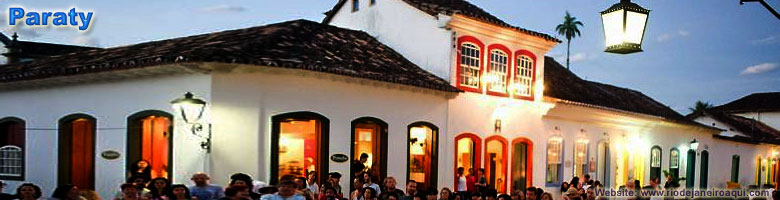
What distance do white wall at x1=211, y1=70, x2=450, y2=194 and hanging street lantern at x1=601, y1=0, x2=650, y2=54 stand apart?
771cm

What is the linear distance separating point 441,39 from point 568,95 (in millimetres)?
5987

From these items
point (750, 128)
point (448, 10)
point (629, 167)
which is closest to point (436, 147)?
point (448, 10)

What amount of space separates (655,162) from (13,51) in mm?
24873

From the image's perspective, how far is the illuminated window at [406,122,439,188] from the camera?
1756cm

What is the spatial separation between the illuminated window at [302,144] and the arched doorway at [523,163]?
719cm

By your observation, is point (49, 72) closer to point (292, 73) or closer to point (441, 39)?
point (292, 73)

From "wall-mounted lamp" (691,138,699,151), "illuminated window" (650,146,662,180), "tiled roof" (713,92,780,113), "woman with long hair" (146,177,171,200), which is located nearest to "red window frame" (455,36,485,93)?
"woman with long hair" (146,177,171,200)

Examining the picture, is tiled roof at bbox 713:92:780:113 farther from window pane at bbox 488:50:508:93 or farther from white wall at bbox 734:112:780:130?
window pane at bbox 488:50:508:93

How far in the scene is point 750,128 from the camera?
131 ft

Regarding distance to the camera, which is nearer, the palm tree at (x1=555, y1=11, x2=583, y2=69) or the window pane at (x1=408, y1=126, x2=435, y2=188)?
the window pane at (x1=408, y1=126, x2=435, y2=188)

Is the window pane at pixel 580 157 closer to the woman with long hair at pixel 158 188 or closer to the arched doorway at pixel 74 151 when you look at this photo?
the arched doorway at pixel 74 151

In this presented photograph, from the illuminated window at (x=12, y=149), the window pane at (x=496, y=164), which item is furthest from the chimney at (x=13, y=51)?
the window pane at (x=496, y=164)

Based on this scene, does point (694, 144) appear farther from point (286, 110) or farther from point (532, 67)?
point (286, 110)

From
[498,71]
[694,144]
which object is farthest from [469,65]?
[694,144]
